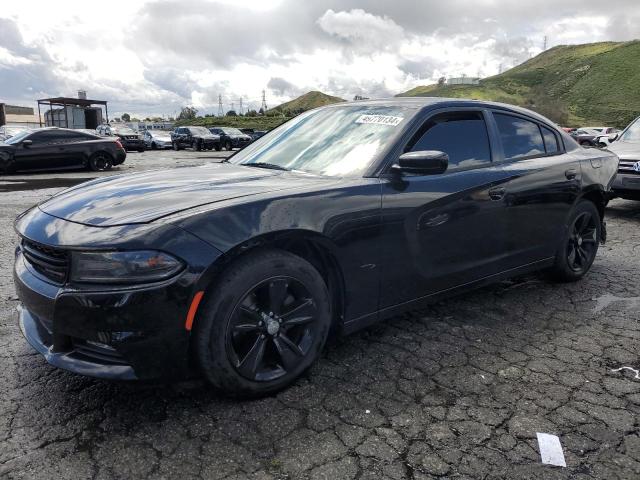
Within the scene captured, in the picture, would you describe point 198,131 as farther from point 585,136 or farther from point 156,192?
point 156,192

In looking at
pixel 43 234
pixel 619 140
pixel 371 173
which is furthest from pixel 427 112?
pixel 619 140

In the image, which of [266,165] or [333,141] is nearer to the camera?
[333,141]

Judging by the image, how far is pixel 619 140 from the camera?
29.7 ft

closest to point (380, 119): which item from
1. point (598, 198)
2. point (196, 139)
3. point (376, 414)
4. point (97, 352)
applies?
point (376, 414)

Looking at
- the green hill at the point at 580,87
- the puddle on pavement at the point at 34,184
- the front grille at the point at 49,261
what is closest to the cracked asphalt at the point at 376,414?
the front grille at the point at 49,261

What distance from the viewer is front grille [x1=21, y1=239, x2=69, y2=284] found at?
7.82ft

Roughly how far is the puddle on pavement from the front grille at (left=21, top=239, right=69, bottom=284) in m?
9.79

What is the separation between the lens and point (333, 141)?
3.43 meters

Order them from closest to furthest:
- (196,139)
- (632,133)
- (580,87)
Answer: (632,133), (196,139), (580,87)

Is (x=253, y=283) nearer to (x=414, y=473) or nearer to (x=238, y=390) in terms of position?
(x=238, y=390)

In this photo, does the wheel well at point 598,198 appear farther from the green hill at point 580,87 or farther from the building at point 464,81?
the building at point 464,81

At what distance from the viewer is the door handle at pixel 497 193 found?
359cm

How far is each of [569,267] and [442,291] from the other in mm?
1787

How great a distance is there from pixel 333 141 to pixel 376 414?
174 cm
